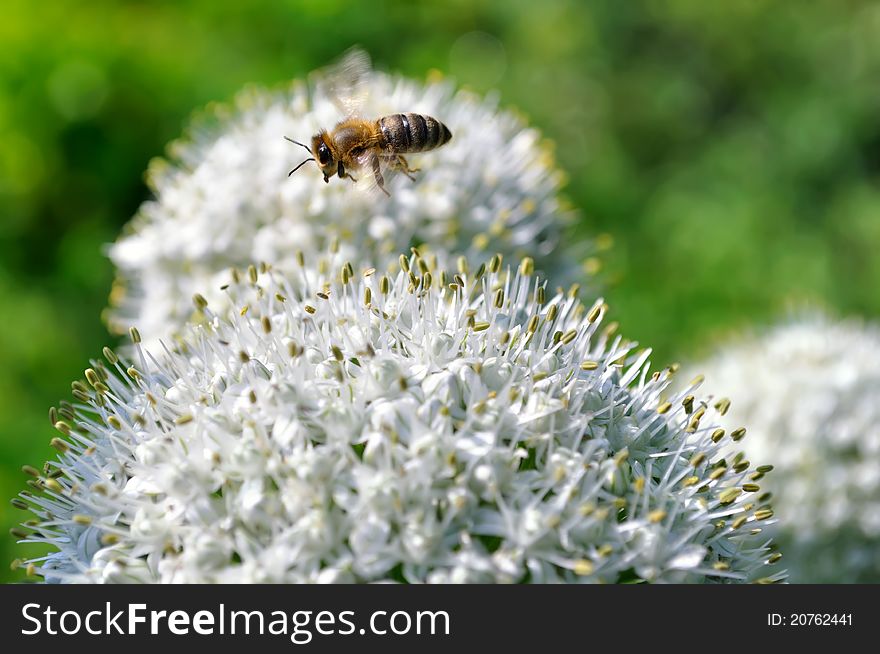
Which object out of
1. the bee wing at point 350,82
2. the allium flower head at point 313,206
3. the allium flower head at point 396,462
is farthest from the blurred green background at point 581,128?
the allium flower head at point 396,462

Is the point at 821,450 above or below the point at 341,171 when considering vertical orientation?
below

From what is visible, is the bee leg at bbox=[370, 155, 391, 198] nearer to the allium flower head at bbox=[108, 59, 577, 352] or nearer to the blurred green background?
the allium flower head at bbox=[108, 59, 577, 352]

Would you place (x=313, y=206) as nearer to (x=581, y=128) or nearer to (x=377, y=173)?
(x=377, y=173)

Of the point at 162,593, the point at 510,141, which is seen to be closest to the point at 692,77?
the point at 510,141

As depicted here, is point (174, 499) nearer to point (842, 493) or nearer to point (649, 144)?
point (842, 493)

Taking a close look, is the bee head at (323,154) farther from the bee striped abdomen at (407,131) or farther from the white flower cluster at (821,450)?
the white flower cluster at (821,450)

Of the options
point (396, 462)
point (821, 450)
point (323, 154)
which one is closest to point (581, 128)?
point (821, 450)
